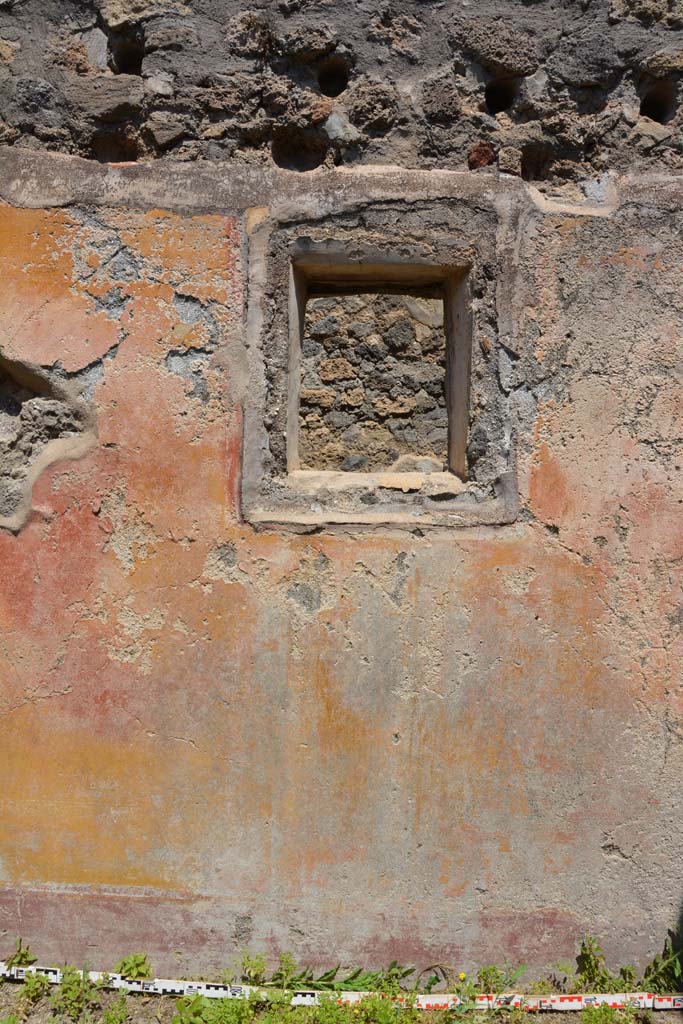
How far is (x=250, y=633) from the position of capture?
218 centimetres

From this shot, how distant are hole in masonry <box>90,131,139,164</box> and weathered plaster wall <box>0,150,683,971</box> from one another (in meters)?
0.15

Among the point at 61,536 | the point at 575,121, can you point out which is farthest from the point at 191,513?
the point at 575,121

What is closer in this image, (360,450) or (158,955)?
(158,955)

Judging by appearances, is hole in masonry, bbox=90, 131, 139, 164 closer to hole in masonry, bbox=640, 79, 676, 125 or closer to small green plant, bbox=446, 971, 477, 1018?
hole in masonry, bbox=640, 79, 676, 125

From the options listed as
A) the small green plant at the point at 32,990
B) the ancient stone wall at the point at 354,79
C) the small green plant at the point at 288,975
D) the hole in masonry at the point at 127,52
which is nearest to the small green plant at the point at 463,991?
the small green plant at the point at 288,975

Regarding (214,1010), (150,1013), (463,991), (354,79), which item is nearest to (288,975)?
(214,1010)

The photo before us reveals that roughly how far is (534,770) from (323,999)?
3.00 feet

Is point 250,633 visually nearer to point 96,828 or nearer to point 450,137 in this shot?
point 96,828

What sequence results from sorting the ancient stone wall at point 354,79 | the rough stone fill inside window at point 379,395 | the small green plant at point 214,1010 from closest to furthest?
the small green plant at point 214,1010
the ancient stone wall at point 354,79
the rough stone fill inside window at point 379,395

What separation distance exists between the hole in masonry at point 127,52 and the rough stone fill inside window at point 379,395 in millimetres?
1266

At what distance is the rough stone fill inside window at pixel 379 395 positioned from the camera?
10.1ft

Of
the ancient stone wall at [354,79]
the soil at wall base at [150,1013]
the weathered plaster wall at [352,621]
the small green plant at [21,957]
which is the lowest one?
the soil at wall base at [150,1013]

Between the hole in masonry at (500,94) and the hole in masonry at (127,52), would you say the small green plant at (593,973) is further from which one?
the hole in masonry at (127,52)

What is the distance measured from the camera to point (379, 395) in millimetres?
3123
